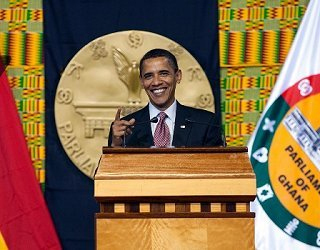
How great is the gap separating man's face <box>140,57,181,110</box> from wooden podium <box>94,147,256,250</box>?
2.07 feet

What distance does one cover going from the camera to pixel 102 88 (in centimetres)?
545

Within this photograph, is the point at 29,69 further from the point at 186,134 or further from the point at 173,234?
the point at 173,234

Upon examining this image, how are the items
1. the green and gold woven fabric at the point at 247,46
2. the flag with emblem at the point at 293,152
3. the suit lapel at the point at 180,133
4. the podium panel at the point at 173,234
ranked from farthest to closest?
the green and gold woven fabric at the point at 247,46
the flag with emblem at the point at 293,152
the suit lapel at the point at 180,133
the podium panel at the point at 173,234

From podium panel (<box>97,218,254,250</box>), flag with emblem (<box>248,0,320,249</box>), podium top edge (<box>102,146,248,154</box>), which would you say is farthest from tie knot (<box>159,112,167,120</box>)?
flag with emblem (<box>248,0,320,249</box>)

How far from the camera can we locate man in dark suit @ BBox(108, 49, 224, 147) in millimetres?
3570

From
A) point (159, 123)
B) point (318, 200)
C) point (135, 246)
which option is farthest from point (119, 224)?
point (318, 200)

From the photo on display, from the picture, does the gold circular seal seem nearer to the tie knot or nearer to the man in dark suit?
the man in dark suit

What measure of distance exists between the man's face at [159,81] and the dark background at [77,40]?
1.72 metres

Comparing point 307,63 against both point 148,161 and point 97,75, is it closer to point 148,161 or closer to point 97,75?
point 97,75

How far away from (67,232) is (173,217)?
258 cm

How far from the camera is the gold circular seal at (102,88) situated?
5.41 meters

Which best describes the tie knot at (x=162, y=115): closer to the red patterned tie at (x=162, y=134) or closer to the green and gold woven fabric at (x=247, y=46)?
the red patterned tie at (x=162, y=134)

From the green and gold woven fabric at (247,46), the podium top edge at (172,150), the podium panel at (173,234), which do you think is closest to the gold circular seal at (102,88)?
the green and gold woven fabric at (247,46)

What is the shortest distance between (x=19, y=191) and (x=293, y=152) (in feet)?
5.36
